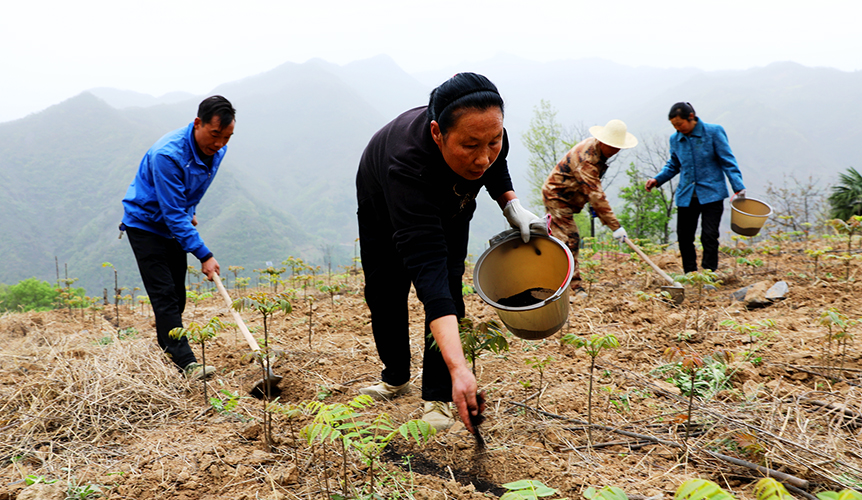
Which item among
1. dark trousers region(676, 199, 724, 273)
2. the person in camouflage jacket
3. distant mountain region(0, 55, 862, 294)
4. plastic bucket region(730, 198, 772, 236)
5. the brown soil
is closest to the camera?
the brown soil

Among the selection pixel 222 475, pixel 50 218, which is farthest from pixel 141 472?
pixel 50 218

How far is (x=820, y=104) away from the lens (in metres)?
139

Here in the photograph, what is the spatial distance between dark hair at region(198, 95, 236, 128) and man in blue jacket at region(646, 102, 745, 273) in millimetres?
4466

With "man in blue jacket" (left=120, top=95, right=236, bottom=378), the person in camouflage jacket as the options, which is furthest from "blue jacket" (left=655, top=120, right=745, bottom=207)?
"man in blue jacket" (left=120, top=95, right=236, bottom=378)

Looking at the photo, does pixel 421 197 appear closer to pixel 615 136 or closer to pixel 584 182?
pixel 584 182

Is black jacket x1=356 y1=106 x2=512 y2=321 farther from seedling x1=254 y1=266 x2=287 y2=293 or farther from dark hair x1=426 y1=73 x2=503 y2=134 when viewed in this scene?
seedling x1=254 y1=266 x2=287 y2=293

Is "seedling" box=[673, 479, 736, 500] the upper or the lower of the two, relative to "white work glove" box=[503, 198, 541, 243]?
lower

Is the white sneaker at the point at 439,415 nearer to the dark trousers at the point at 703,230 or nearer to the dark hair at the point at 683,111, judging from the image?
the dark trousers at the point at 703,230

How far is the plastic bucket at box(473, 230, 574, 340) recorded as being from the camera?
212 centimetres

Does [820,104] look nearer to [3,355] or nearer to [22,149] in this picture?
[3,355]

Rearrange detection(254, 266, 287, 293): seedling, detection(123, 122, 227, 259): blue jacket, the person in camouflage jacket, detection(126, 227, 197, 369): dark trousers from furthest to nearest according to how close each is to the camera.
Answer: the person in camouflage jacket, detection(254, 266, 287, 293): seedling, detection(126, 227, 197, 369): dark trousers, detection(123, 122, 227, 259): blue jacket

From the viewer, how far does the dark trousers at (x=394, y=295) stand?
240 cm

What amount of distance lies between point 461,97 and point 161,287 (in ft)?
8.78

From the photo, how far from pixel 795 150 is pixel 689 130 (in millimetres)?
132328
